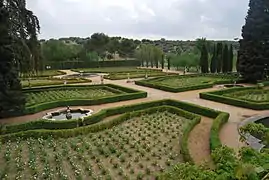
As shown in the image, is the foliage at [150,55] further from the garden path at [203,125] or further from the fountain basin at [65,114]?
the fountain basin at [65,114]

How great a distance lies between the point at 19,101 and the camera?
14.7 metres

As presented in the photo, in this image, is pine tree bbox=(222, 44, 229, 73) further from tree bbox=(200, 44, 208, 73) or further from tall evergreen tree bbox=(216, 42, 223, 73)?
tree bbox=(200, 44, 208, 73)

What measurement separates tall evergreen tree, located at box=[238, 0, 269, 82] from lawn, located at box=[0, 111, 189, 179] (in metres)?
16.1

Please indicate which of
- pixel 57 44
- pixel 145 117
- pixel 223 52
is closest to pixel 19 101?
pixel 145 117

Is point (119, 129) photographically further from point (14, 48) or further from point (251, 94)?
point (251, 94)

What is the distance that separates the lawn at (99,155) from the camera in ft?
29.8

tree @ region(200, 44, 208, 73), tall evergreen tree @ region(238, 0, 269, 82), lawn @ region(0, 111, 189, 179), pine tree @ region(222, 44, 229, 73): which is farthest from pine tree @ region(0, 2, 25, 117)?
pine tree @ region(222, 44, 229, 73)

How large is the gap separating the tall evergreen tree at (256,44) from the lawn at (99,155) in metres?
16.1

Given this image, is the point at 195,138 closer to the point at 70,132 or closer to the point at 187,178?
the point at 70,132

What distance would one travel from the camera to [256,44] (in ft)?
89.8

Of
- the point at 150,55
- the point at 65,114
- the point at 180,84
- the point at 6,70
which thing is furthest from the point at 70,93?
the point at 150,55

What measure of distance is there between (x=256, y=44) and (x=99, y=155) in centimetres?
2190

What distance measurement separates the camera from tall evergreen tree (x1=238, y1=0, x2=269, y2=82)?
2711 cm

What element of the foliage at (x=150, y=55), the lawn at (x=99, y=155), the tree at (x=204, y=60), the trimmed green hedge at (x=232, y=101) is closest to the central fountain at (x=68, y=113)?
the lawn at (x=99, y=155)
